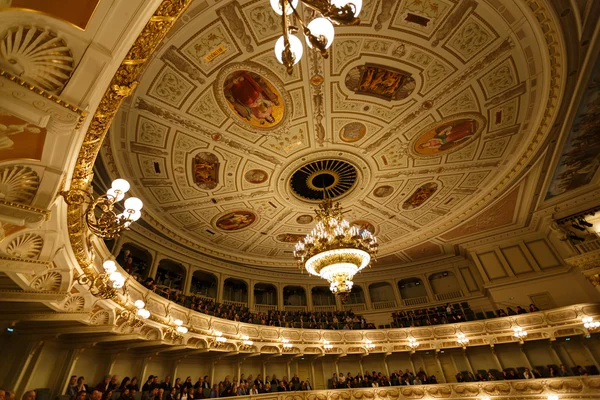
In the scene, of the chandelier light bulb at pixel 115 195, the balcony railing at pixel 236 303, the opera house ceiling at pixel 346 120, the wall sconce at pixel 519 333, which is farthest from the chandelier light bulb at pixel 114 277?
the wall sconce at pixel 519 333

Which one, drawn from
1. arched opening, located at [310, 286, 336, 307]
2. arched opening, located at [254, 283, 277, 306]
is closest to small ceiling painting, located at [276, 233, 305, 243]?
arched opening, located at [254, 283, 277, 306]

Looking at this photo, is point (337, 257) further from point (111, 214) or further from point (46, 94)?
point (46, 94)

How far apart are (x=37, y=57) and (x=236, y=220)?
10523 mm

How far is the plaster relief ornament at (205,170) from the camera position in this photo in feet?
29.6

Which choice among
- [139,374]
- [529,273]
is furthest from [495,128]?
[139,374]

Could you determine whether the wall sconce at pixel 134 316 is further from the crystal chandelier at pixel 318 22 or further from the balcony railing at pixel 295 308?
the balcony railing at pixel 295 308

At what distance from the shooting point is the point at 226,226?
499 inches

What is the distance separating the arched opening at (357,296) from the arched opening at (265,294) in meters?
5.45

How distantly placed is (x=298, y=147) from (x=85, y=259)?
6.47 metres

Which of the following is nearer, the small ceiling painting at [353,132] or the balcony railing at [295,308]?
the small ceiling painting at [353,132]

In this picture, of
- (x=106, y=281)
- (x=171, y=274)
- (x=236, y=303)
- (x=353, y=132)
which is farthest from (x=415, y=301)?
(x=106, y=281)

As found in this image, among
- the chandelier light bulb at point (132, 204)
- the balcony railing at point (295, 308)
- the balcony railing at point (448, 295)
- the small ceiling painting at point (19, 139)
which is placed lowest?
the small ceiling painting at point (19, 139)

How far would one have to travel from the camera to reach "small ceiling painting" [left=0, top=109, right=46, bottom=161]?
2422 millimetres

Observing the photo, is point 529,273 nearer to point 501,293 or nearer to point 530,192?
point 501,293
